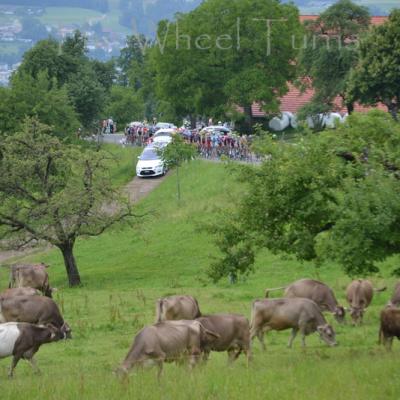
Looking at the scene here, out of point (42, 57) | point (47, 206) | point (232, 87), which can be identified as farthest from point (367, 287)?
point (42, 57)

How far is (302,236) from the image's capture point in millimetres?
25422

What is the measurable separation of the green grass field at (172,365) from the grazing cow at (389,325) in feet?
0.99

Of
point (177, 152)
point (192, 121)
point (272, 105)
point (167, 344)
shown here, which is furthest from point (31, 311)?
point (192, 121)

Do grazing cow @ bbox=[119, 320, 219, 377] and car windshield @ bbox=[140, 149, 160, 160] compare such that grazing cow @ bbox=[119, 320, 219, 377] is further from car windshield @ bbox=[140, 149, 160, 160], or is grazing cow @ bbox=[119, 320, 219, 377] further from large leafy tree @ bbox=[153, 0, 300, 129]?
large leafy tree @ bbox=[153, 0, 300, 129]

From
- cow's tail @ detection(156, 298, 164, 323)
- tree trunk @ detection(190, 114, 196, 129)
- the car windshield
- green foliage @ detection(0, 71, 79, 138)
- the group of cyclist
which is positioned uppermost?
green foliage @ detection(0, 71, 79, 138)

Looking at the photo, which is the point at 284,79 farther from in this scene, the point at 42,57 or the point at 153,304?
the point at 153,304

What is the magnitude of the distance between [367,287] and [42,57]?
69.1m

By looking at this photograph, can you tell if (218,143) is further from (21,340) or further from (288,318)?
(21,340)

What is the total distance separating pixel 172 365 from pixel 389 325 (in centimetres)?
528

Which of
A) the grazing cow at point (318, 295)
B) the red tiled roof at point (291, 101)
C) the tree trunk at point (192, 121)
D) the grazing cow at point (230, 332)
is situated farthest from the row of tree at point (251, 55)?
the grazing cow at point (230, 332)

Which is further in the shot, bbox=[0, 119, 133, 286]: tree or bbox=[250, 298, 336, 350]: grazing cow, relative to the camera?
bbox=[0, 119, 133, 286]: tree

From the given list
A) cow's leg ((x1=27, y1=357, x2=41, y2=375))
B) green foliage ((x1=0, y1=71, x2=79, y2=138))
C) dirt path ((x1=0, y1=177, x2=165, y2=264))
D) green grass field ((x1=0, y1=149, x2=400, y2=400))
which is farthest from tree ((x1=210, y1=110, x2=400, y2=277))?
green foliage ((x1=0, y1=71, x2=79, y2=138))

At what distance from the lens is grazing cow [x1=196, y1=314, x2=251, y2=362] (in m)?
23.6

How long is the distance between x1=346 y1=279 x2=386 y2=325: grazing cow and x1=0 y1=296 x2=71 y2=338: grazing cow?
7378 mm
